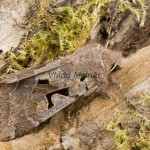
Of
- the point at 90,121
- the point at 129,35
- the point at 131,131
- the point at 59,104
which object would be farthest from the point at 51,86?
the point at 129,35

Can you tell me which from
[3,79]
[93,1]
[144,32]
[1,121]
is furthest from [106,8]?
[1,121]

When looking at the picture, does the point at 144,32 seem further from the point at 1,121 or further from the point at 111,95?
the point at 1,121

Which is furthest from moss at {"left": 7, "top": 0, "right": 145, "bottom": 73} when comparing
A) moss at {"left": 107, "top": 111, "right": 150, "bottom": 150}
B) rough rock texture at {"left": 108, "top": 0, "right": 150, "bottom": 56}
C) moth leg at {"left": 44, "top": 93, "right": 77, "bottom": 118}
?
moss at {"left": 107, "top": 111, "right": 150, "bottom": 150}

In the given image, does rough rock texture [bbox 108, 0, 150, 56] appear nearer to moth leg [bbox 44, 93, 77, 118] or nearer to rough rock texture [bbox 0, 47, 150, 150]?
rough rock texture [bbox 0, 47, 150, 150]

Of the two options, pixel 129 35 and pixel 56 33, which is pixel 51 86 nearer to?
pixel 56 33

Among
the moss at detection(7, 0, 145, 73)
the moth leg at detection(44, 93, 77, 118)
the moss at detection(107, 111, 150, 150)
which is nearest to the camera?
the moss at detection(107, 111, 150, 150)

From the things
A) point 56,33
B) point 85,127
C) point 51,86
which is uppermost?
point 56,33
